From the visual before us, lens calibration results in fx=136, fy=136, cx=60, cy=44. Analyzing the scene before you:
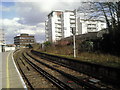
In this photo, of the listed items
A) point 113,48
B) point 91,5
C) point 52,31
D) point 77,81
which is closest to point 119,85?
point 77,81

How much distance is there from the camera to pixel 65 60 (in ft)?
54.9

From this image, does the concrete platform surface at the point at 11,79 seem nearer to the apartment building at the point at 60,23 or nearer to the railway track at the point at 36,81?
the railway track at the point at 36,81

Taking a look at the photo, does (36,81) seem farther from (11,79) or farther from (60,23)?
(60,23)

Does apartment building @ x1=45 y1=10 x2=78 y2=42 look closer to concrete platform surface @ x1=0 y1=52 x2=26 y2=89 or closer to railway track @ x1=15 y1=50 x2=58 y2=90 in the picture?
concrete platform surface @ x1=0 y1=52 x2=26 y2=89

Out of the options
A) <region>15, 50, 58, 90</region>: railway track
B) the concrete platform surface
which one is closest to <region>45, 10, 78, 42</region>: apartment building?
the concrete platform surface

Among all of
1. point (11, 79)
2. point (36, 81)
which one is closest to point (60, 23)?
point (36, 81)

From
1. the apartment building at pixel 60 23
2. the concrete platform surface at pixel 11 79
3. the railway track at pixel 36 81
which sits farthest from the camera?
the apartment building at pixel 60 23

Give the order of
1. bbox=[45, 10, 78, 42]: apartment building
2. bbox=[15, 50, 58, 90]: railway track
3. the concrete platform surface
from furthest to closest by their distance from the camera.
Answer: bbox=[45, 10, 78, 42]: apartment building, bbox=[15, 50, 58, 90]: railway track, the concrete platform surface

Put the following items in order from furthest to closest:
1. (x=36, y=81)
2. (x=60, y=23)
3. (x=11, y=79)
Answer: (x=60, y=23) < (x=36, y=81) < (x=11, y=79)

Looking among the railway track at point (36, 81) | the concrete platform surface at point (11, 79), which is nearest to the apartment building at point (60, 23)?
the concrete platform surface at point (11, 79)

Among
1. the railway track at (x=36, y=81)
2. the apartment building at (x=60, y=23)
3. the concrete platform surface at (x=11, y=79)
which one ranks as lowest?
the railway track at (x=36, y=81)

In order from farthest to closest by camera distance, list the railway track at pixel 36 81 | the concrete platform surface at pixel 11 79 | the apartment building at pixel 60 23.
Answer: the apartment building at pixel 60 23 < the railway track at pixel 36 81 < the concrete platform surface at pixel 11 79

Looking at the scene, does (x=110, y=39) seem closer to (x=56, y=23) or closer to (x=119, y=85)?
(x=119, y=85)

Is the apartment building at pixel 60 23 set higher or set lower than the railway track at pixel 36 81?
higher
